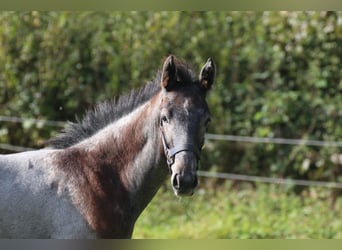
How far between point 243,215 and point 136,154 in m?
4.01

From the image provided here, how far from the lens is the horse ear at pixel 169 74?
415 centimetres

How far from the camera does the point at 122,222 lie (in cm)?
408

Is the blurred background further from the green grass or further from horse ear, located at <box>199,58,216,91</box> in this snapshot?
horse ear, located at <box>199,58,216,91</box>

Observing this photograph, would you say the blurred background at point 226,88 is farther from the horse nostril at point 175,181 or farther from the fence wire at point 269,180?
the horse nostril at point 175,181

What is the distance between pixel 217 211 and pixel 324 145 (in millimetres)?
1638

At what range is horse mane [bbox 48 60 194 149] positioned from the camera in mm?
4344

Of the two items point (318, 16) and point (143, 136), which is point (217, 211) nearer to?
point (318, 16)

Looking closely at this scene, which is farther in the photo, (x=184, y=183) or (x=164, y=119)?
(x=164, y=119)

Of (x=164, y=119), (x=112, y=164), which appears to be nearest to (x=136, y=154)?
(x=112, y=164)

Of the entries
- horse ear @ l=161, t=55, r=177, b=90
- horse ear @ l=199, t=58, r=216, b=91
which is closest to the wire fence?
horse ear @ l=199, t=58, r=216, b=91

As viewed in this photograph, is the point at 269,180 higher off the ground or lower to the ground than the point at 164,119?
lower

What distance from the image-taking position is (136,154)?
13.9 ft

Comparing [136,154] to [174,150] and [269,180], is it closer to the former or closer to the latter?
[174,150]

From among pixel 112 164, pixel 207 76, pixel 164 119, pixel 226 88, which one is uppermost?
pixel 207 76
